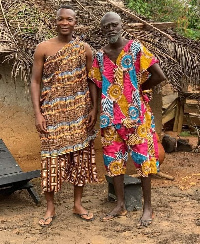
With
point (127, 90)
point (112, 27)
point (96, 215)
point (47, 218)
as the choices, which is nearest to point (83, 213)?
point (96, 215)

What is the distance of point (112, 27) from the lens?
3.77 metres

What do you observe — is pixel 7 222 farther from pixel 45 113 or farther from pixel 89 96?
pixel 89 96

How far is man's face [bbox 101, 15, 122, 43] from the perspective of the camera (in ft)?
12.3

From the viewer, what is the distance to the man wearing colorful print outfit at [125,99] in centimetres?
383

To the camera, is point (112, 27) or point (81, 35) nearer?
point (112, 27)

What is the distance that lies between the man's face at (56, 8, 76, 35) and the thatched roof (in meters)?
1.00

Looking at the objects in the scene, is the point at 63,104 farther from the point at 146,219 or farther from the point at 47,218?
the point at 146,219

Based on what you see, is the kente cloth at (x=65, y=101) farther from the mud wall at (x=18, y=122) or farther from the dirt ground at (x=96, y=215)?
the mud wall at (x=18, y=122)

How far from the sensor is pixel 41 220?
4.12m

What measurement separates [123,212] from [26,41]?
2182 mm

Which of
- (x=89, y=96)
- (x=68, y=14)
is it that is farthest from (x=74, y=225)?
(x=68, y=14)

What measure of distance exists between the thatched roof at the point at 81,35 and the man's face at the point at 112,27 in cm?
105

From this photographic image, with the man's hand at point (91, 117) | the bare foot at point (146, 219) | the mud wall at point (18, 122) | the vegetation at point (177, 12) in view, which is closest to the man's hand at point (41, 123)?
the man's hand at point (91, 117)

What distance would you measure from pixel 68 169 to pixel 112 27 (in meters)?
1.35
